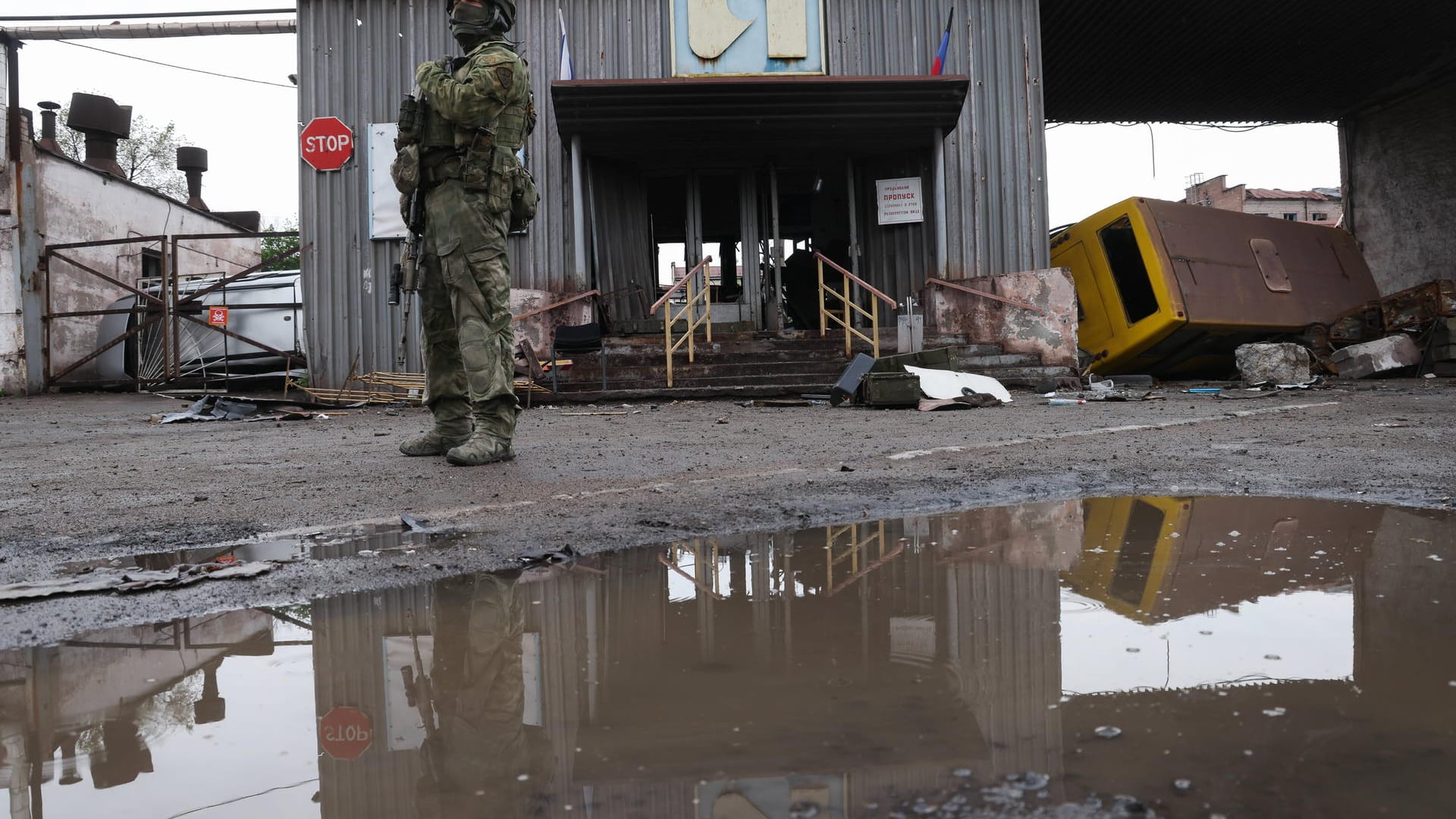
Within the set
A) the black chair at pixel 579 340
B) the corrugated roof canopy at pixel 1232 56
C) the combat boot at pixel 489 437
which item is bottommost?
the combat boot at pixel 489 437

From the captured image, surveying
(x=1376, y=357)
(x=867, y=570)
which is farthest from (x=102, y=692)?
(x=1376, y=357)

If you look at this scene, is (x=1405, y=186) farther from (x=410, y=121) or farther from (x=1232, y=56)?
(x=410, y=121)

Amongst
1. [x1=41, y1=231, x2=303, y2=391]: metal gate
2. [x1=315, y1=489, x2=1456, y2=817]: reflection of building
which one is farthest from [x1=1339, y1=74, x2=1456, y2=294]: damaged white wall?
[x1=41, y1=231, x2=303, y2=391]: metal gate

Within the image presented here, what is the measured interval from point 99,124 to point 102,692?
2327 cm

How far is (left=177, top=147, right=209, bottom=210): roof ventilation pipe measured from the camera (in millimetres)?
24844

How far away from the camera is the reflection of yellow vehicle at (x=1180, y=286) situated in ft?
37.4

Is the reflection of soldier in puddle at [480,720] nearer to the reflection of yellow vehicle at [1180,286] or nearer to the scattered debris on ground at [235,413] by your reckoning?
the scattered debris on ground at [235,413]

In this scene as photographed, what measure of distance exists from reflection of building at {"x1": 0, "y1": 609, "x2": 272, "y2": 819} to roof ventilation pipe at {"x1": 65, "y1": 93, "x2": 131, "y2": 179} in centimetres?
2216

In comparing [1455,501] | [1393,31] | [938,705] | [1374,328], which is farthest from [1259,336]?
[938,705]

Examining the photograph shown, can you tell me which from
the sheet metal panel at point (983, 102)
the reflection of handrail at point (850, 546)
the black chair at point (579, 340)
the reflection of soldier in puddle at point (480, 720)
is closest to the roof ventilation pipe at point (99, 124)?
the black chair at point (579, 340)

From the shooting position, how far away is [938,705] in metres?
1.48

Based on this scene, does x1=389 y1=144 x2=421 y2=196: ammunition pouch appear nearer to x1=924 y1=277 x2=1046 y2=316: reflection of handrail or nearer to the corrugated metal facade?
the corrugated metal facade

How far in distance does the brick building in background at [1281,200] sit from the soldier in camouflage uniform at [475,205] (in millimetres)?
51950

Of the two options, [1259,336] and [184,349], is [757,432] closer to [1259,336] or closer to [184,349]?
[1259,336]
